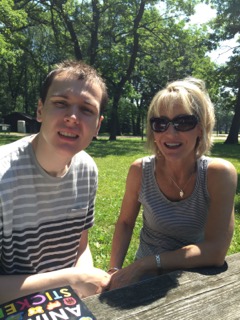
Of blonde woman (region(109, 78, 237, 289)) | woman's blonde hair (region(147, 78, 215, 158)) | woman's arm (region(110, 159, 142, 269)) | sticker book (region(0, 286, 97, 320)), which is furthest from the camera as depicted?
woman's arm (region(110, 159, 142, 269))

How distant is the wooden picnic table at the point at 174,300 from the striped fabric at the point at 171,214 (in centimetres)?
71

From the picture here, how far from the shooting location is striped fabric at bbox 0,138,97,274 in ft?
5.63

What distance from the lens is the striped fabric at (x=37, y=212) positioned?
5.63 feet

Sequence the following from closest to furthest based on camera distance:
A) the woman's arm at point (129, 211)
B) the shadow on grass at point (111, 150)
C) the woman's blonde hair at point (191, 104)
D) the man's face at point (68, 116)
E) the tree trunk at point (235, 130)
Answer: the man's face at point (68, 116), the woman's blonde hair at point (191, 104), the woman's arm at point (129, 211), the shadow on grass at point (111, 150), the tree trunk at point (235, 130)

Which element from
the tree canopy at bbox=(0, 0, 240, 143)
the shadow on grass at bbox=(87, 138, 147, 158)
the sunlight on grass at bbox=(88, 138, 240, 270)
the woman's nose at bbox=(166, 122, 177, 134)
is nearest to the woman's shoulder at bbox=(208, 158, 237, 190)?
the woman's nose at bbox=(166, 122, 177, 134)

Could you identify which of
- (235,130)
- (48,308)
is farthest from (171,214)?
(235,130)

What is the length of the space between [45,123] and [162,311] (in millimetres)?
1061

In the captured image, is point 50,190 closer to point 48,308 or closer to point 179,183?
point 48,308

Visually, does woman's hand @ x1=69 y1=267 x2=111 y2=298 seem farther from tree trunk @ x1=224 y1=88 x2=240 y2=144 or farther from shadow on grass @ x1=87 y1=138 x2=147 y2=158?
tree trunk @ x1=224 y1=88 x2=240 y2=144

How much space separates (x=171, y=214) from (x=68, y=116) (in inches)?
38.4

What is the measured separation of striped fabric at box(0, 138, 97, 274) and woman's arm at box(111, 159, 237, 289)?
0.39m

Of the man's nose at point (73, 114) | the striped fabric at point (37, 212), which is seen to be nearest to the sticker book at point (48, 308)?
the striped fabric at point (37, 212)

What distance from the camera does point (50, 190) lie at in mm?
1870

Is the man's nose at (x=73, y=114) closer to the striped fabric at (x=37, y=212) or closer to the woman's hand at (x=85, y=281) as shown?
the striped fabric at (x=37, y=212)
